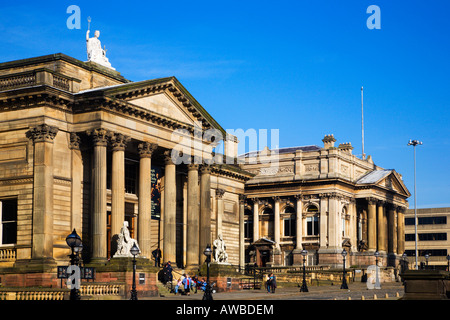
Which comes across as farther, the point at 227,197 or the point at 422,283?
the point at 227,197

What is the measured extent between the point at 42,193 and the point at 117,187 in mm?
5112

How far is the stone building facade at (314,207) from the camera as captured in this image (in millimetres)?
88375

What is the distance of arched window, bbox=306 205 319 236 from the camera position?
89812 mm

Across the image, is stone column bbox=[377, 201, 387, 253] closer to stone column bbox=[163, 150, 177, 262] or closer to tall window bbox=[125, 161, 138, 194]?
stone column bbox=[163, 150, 177, 262]

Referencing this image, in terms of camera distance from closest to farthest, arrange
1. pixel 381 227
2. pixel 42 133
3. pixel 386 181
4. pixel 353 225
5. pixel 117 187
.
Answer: pixel 42 133 < pixel 117 187 < pixel 353 225 < pixel 381 227 < pixel 386 181

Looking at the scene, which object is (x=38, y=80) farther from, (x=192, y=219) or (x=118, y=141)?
(x=192, y=219)

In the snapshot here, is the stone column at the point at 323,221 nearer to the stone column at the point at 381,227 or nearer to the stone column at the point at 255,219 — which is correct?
the stone column at the point at 255,219

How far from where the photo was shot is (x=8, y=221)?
47.7 metres

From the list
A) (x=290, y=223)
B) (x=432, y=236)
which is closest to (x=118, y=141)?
(x=290, y=223)
